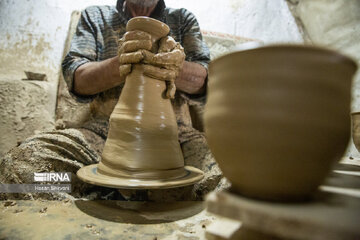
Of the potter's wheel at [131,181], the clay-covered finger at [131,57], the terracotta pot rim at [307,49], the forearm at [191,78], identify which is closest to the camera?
the terracotta pot rim at [307,49]

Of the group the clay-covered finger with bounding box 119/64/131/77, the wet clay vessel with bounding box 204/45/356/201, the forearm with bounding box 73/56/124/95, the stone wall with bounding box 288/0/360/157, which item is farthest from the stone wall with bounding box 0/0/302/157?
the wet clay vessel with bounding box 204/45/356/201

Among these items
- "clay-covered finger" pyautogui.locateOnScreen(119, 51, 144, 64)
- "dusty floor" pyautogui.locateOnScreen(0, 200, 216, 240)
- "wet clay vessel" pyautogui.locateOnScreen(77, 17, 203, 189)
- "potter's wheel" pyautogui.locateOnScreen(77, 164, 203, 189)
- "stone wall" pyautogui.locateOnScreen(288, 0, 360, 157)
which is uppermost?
"stone wall" pyautogui.locateOnScreen(288, 0, 360, 157)

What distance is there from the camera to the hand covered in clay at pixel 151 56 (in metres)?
1.21

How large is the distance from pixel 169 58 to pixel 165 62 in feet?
0.11

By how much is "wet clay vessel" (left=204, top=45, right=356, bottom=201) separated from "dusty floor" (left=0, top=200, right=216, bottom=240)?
1.97ft

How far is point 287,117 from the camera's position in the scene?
458 mm

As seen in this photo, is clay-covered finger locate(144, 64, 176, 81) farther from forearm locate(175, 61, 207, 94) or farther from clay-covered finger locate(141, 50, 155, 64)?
forearm locate(175, 61, 207, 94)

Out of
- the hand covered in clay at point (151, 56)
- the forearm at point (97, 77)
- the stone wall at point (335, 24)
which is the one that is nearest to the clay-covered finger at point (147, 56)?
the hand covered in clay at point (151, 56)

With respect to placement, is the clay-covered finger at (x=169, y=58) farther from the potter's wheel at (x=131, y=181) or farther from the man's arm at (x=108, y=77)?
the potter's wheel at (x=131, y=181)

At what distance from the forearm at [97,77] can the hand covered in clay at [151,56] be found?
1.35 feet

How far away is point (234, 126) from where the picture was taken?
20.2 inches

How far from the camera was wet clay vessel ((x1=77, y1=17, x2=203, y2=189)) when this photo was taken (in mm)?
1146

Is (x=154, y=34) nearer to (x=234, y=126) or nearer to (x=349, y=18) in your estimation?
(x=234, y=126)

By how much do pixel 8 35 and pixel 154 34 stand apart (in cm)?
231
